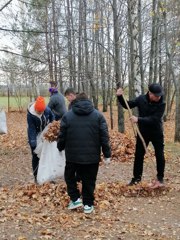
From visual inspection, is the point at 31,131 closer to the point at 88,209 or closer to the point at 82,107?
the point at 82,107

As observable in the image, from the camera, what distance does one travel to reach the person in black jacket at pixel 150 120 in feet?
19.6

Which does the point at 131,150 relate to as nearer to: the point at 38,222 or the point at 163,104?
the point at 163,104

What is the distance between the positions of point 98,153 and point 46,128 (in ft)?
5.75

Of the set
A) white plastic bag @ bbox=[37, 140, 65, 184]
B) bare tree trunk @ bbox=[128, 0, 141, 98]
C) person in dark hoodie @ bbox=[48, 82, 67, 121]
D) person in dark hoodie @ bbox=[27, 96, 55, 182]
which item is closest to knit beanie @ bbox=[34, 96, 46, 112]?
person in dark hoodie @ bbox=[27, 96, 55, 182]

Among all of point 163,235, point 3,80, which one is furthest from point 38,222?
point 3,80

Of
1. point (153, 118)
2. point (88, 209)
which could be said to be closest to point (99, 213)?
point (88, 209)

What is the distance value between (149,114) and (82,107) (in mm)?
1548

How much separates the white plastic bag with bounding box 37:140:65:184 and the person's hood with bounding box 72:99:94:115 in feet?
4.89

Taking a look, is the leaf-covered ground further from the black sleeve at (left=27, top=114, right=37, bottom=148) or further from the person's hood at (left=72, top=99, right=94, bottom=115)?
the person's hood at (left=72, top=99, right=94, bottom=115)

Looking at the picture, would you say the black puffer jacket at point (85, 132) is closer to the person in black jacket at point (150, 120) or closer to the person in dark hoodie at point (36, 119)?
the person in black jacket at point (150, 120)

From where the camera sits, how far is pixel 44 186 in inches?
242

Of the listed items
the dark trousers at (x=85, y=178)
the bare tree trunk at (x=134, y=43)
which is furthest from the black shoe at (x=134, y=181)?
the bare tree trunk at (x=134, y=43)

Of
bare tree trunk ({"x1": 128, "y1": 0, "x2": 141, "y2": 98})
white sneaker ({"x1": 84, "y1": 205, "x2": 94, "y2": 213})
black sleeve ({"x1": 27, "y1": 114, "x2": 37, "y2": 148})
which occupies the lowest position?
white sneaker ({"x1": 84, "y1": 205, "x2": 94, "y2": 213})

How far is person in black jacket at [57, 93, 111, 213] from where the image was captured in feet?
16.5
